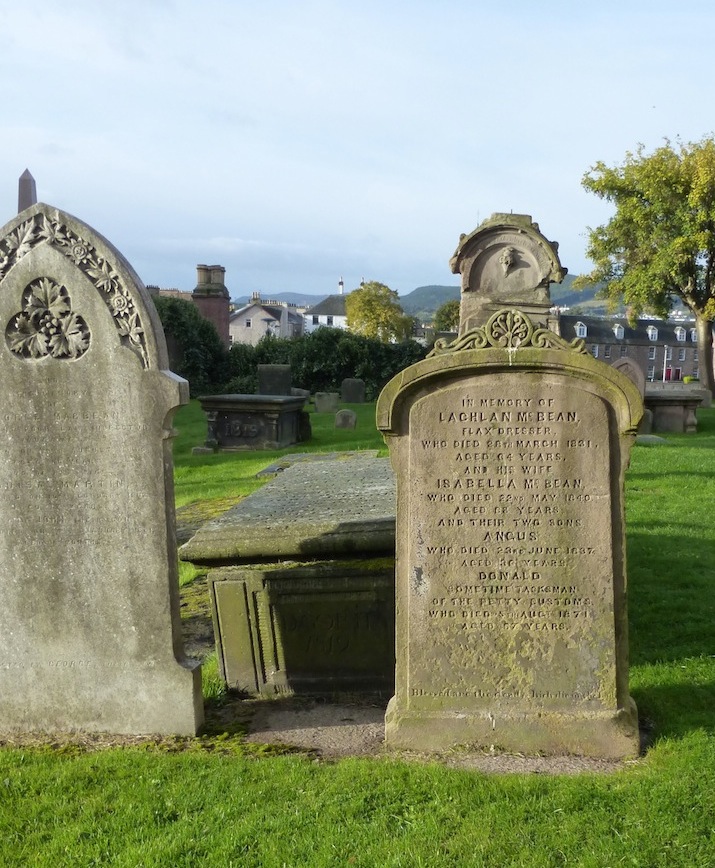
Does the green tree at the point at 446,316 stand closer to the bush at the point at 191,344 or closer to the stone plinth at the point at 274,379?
the bush at the point at 191,344

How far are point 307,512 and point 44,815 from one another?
276 centimetres

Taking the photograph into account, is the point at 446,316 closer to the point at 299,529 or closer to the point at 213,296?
the point at 213,296

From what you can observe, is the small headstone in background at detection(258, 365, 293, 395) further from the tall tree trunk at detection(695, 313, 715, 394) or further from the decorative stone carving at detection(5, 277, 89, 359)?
the tall tree trunk at detection(695, 313, 715, 394)

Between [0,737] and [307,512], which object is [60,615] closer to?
[0,737]

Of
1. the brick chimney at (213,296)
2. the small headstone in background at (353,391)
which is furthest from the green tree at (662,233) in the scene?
the brick chimney at (213,296)

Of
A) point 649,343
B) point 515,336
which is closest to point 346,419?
point 515,336

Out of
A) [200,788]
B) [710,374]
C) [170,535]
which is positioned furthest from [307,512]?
[710,374]

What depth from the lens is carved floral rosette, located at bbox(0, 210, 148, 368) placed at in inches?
182

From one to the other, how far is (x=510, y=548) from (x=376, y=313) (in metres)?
57.5

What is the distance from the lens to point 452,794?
402 centimetres

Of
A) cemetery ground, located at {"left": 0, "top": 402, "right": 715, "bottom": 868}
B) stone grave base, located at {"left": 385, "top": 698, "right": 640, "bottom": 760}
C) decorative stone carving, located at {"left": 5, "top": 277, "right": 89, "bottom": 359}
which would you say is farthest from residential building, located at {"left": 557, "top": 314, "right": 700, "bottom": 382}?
decorative stone carving, located at {"left": 5, "top": 277, "right": 89, "bottom": 359}

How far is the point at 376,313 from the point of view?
201 feet

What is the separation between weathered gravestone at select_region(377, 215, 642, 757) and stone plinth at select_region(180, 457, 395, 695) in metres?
0.80

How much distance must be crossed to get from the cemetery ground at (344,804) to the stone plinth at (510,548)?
0.35 meters
